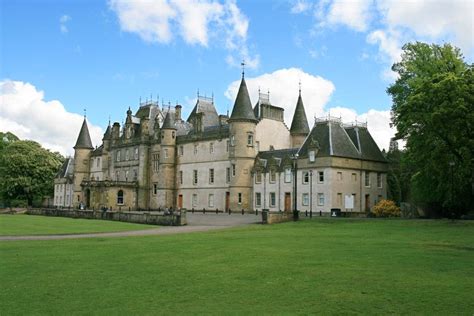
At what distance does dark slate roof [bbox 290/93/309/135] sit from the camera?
7375cm

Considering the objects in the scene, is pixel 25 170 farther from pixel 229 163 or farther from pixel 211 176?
pixel 229 163

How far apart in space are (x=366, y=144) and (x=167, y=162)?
30.6 meters

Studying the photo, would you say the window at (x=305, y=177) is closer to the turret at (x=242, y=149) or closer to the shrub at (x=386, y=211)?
the turret at (x=242, y=149)

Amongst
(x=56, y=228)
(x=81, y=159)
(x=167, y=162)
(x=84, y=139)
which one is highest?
(x=84, y=139)

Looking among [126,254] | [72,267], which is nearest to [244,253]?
[126,254]

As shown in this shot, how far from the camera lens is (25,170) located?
9300cm

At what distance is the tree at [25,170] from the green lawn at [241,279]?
7169 centimetres

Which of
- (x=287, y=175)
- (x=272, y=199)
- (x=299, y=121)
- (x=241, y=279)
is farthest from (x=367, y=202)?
(x=241, y=279)

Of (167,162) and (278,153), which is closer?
(278,153)

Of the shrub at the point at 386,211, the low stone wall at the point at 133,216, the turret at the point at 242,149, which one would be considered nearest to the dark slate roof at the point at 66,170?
the low stone wall at the point at 133,216

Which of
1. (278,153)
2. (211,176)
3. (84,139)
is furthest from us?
(84,139)

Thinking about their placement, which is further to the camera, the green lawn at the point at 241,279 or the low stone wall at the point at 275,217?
the low stone wall at the point at 275,217

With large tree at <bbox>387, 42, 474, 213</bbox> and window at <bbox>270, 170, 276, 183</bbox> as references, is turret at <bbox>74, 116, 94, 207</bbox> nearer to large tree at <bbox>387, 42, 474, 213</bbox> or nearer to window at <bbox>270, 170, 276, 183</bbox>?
window at <bbox>270, 170, 276, 183</bbox>

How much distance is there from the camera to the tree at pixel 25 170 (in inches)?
3553
